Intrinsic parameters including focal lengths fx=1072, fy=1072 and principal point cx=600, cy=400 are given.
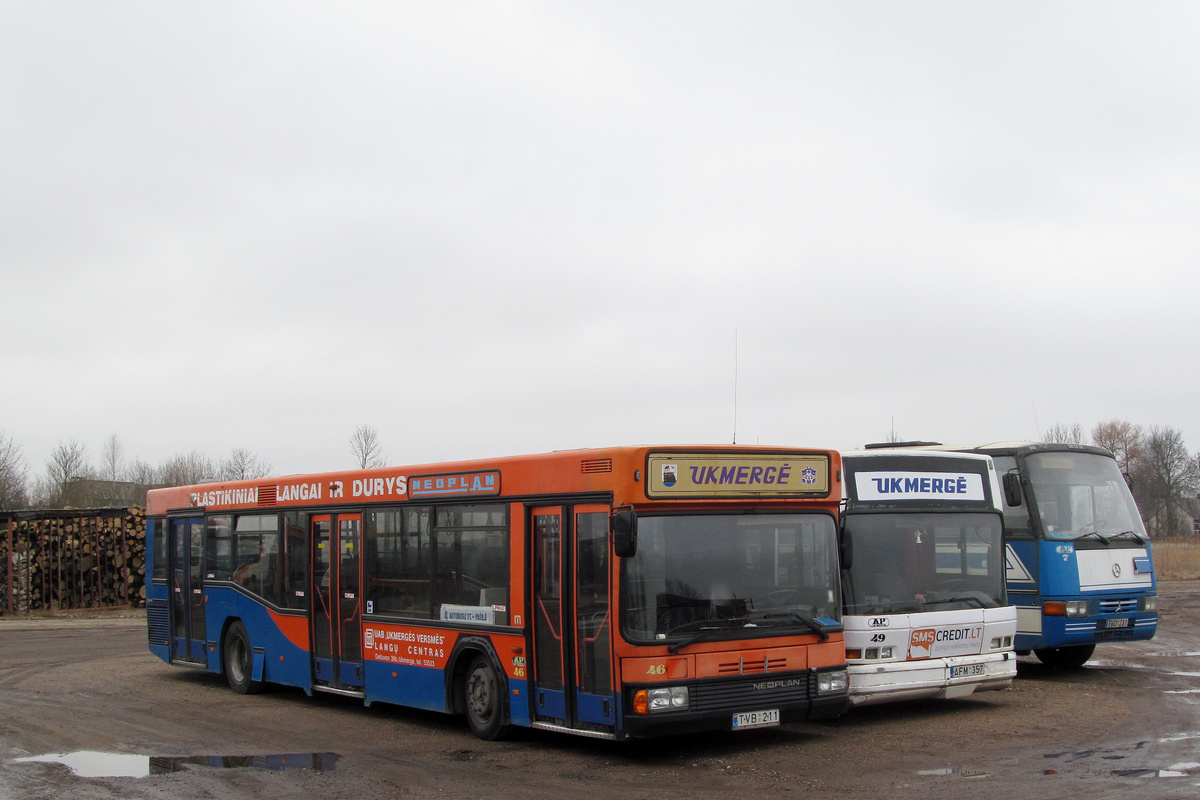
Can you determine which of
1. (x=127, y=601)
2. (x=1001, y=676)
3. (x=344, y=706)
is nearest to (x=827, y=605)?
(x=1001, y=676)

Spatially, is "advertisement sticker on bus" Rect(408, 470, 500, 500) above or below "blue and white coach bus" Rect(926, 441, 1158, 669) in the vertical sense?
above

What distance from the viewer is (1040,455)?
43.9 feet

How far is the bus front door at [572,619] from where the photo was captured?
8.61 m

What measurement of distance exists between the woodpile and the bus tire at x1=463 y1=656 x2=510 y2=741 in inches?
801

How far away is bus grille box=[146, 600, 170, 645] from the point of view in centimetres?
1590

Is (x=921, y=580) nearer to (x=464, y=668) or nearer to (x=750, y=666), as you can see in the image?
(x=750, y=666)

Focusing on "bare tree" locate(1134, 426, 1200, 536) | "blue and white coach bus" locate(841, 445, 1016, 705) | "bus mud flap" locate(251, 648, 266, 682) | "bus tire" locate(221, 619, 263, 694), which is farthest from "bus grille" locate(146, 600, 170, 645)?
"bare tree" locate(1134, 426, 1200, 536)

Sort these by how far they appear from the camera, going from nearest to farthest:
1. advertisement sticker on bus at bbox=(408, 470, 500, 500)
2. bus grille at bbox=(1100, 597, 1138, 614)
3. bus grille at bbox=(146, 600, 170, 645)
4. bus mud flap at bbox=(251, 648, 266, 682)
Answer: advertisement sticker on bus at bbox=(408, 470, 500, 500), bus grille at bbox=(1100, 597, 1138, 614), bus mud flap at bbox=(251, 648, 266, 682), bus grille at bbox=(146, 600, 170, 645)

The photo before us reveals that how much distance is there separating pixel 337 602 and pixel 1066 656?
973cm

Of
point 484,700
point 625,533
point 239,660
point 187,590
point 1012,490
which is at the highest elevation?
point 1012,490

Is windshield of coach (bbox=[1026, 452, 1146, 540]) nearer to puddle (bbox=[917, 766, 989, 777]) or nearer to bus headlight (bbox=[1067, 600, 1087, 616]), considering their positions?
bus headlight (bbox=[1067, 600, 1087, 616])

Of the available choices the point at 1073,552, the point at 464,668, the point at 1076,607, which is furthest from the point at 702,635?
the point at 1073,552

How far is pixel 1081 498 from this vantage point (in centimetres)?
1342

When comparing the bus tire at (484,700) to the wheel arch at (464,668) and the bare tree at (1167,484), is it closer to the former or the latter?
the wheel arch at (464,668)
